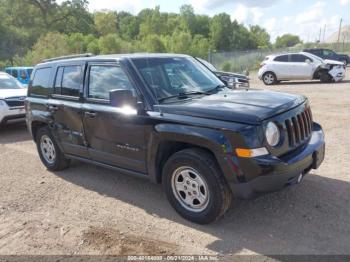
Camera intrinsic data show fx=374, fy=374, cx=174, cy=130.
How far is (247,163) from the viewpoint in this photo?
365 cm

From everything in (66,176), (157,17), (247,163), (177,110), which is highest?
(157,17)

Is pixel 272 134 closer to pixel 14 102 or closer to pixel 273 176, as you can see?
pixel 273 176

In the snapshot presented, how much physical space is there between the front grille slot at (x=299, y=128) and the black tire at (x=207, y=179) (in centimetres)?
86

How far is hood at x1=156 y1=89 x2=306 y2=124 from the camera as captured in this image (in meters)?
3.75

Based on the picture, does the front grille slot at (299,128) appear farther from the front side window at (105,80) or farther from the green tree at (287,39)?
the green tree at (287,39)

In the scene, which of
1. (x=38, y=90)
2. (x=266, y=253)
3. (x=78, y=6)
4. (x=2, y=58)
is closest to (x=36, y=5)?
(x=78, y=6)

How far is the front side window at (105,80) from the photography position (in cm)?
470

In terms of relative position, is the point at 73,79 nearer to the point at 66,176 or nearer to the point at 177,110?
the point at 66,176

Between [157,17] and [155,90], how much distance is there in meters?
76.5

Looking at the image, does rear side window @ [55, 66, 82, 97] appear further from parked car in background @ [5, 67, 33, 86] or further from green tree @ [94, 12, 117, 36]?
green tree @ [94, 12, 117, 36]

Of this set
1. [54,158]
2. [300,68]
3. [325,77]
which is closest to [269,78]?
[300,68]

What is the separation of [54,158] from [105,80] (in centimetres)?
207

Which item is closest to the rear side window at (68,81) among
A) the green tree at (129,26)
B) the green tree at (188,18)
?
the green tree at (129,26)

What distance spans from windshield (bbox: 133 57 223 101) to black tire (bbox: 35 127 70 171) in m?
2.34
